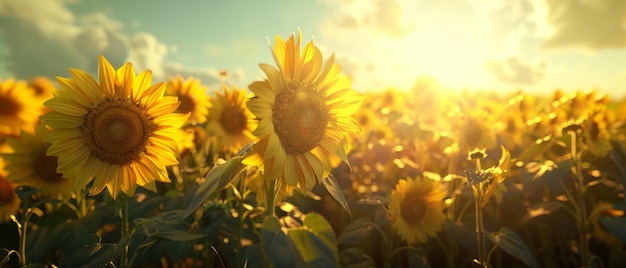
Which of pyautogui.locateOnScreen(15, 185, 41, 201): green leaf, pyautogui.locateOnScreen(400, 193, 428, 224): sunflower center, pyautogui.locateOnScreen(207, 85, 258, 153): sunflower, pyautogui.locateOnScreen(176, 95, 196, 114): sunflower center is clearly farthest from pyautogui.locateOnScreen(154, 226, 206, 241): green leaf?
pyautogui.locateOnScreen(176, 95, 196, 114): sunflower center

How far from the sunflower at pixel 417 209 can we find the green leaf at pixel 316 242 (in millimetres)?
1269

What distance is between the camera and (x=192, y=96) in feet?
13.2

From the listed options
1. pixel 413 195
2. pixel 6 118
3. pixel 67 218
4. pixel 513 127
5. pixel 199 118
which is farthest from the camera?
pixel 513 127

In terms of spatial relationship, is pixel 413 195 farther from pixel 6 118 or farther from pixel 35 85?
pixel 35 85

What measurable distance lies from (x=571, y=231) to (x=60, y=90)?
122 inches

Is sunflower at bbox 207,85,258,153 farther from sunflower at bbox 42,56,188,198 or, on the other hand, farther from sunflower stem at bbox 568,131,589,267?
sunflower stem at bbox 568,131,589,267

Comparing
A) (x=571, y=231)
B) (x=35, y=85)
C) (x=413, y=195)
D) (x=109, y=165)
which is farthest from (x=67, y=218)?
(x=35, y=85)

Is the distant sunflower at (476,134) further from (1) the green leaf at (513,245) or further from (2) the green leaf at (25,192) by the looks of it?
(2) the green leaf at (25,192)

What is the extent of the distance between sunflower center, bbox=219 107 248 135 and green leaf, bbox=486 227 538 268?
1.96m

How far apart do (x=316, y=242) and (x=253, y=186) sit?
1045 millimetres

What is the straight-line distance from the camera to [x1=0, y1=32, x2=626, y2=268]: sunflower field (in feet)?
5.27

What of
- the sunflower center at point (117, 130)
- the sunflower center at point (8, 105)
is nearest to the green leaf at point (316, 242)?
the sunflower center at point (117, 130)

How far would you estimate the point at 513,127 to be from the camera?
5.95m

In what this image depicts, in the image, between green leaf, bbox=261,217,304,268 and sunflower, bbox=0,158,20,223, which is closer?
green leaf, bbox=261,217,304,268
